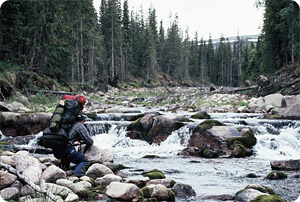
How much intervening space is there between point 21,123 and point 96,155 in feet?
23.0

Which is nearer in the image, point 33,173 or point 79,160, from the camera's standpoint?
point 33,173

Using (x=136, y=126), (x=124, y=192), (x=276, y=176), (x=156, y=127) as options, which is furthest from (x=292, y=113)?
(x=124, y=192)

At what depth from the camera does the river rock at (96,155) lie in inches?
303

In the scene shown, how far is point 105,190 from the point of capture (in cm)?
578

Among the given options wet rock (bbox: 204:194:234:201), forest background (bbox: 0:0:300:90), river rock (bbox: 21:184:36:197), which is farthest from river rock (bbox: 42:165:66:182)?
forest background (bbox: 0:0:300:90)

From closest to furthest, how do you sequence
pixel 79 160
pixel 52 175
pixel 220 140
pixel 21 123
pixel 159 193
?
pixel 159 193 → pixel 52 175 → pixel 79 160 → pixel 220 140 → pixel 21 123

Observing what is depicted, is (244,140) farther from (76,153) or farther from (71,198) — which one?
(71,198)

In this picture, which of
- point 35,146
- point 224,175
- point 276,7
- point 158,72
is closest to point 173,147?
point 224,175

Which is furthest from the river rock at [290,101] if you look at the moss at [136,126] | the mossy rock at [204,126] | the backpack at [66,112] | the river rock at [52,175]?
the river rock at [52,175]

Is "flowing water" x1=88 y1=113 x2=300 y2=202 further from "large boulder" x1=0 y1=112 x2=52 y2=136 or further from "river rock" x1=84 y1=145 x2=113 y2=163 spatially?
"large boulder" x1=0 y1=112 x2=52 y2=136

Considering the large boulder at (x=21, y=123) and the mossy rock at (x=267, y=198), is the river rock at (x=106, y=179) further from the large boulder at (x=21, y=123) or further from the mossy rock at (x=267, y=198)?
the large boulder at (x=21, y=123)

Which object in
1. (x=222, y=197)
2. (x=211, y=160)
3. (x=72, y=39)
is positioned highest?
(x=72, y=39)

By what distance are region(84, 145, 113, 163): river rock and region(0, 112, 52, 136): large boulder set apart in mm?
6482

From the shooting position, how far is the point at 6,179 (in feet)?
16.5
